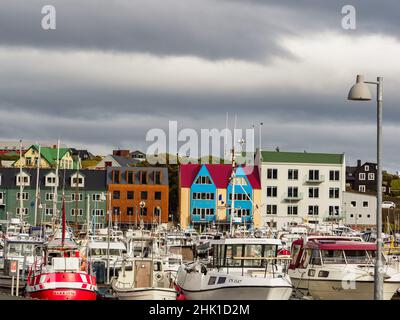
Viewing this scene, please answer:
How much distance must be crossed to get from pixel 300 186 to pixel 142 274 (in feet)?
261

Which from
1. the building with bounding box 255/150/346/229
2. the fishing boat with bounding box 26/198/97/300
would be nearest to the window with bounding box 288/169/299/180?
the building with bounding box 255/150/346/229

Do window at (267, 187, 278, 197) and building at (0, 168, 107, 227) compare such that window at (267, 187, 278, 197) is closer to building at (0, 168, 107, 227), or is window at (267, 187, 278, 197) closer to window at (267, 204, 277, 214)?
window at (267, 204, 277, 214)

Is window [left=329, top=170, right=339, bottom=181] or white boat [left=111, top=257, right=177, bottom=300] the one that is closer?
white boat [left=111, top=257, right=177, bottom=300]

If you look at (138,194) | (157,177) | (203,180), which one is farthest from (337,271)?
(157,177)

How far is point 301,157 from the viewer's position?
12100 cm

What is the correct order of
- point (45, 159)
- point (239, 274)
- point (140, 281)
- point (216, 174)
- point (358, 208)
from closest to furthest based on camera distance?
point (239, 274)
point (140, 281)
point (216, 174)
point (358, 208)
point (45, 159)

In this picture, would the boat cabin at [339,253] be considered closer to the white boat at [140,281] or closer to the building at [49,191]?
the white boat at [140,281]

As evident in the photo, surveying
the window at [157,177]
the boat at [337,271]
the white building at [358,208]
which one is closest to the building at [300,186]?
the white building at [358,208]

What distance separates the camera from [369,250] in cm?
4472

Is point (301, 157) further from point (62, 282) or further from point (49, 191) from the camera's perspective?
point (62, 282)

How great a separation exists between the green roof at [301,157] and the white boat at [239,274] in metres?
78.1

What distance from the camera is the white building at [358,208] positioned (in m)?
123

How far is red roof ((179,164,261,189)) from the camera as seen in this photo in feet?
389
